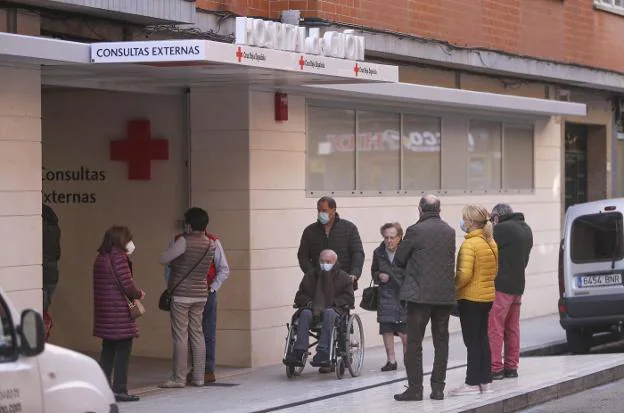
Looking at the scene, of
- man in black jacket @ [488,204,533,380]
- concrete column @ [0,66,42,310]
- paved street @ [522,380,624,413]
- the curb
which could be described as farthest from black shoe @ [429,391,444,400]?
concrete column @ [0,66,42,310]

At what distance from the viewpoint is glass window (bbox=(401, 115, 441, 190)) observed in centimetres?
1825

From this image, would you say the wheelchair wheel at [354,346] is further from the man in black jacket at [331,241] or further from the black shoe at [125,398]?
the black shoe at [125,398]

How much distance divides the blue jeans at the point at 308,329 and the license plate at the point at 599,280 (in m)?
4.43

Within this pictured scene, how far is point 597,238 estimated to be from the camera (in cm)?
1697

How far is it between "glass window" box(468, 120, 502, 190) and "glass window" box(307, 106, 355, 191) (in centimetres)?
346

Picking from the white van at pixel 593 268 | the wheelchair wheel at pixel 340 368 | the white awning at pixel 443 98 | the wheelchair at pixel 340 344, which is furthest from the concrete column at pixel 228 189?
the white van at pixel 593 268

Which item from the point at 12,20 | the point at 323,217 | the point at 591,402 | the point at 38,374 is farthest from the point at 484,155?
the point at 38,374

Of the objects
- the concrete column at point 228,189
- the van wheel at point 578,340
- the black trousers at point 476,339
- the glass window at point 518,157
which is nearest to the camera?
the black trousers at point 476,339

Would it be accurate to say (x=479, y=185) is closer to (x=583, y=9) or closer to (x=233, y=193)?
(x=583, y=9)

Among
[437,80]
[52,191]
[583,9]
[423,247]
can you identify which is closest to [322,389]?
[423,247]

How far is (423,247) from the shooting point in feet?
39.1

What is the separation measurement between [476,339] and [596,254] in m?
4.85

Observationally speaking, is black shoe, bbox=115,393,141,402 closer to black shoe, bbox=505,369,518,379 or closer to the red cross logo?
the red cross logo

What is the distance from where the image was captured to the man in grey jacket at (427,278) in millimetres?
11906
